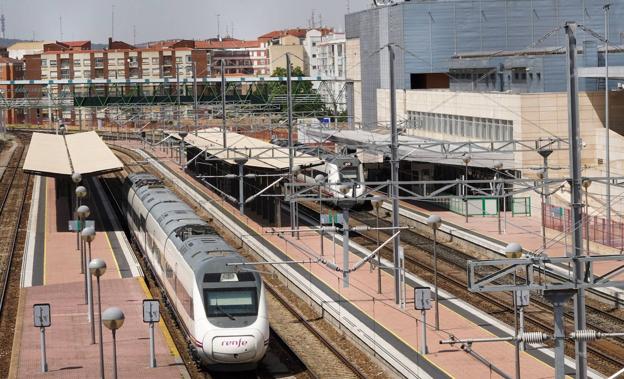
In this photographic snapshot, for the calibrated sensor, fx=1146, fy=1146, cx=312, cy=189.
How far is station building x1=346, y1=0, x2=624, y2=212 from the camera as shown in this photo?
46469 mm

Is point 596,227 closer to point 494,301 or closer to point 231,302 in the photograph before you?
point 494,301

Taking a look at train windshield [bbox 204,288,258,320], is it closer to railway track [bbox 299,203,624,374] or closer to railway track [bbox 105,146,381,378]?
railway track [bbox 105,146,381,378]

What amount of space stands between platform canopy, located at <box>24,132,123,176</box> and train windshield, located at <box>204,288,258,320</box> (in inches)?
815

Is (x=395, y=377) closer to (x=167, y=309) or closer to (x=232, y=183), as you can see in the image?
(x=167, y=309)

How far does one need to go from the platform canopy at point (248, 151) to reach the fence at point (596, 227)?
9880 mm

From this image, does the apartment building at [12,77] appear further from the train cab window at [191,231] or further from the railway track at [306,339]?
the train cab window at [191,231]

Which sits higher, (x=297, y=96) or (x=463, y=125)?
(x=297, y=96)

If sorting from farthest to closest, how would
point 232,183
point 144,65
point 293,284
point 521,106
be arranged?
1. point 144,65
2. point 232,183
3. point 521,106
4. point 293,284

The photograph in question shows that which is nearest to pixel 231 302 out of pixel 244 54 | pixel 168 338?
pixel 168 338

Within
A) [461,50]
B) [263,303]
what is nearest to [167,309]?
[263,303]

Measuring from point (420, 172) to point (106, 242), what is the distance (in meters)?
20.4

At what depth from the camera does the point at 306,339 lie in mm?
25344

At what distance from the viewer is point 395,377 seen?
70.2ft

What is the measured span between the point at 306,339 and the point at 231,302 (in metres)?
4.53
